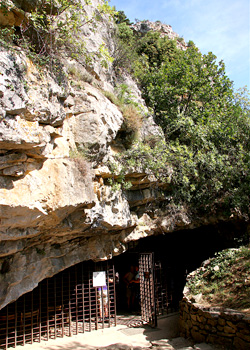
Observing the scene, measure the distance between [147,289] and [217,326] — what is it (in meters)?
2.95

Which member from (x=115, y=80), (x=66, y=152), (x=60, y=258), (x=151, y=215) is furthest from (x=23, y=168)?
(x=115, y=80)

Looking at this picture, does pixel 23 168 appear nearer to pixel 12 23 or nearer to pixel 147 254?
pixel 12 23

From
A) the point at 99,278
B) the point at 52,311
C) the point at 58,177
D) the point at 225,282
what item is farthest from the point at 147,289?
the point at 58,177

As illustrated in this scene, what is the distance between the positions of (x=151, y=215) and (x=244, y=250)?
260 cm

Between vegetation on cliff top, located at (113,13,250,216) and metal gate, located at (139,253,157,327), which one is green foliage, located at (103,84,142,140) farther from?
metal gate, located at (139,253,157,327)

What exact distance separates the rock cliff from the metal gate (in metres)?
0.95

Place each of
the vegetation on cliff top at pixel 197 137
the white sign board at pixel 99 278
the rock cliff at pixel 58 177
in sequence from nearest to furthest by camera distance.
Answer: the rock cliff at pixel 58 177, the white sign board at pixel 99 278, the vegetation on cliff top at pixel 197 137

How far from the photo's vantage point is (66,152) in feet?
16.7

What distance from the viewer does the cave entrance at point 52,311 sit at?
625 centimetres

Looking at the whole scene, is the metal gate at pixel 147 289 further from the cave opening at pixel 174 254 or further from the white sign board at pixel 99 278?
the white sign board at pixel 99 278

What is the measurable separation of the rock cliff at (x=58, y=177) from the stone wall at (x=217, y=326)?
247 cm

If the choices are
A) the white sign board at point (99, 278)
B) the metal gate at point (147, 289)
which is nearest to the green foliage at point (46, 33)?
the white sign board at point (99, 278)

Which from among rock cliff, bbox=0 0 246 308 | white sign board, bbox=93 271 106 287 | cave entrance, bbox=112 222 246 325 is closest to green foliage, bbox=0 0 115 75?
rock cliff, bbox=0 0 246 308

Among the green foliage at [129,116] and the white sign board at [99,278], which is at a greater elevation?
the green foliage at [129,116]
